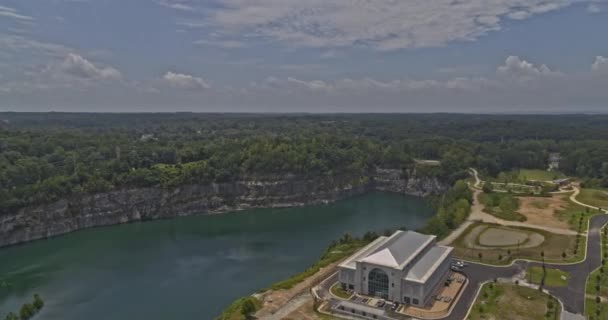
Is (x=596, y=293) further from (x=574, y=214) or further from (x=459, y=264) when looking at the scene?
(x=574, y=214)

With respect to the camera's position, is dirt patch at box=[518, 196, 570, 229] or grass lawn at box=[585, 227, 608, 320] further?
dirt patch at box=[518, 196, 570, 229]

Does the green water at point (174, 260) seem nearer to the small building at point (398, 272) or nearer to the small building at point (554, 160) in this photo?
the small building at point (398, 272)

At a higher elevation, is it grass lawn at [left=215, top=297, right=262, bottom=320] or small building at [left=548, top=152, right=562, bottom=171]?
small building at [left=548, top=152, right=562, bottom=171]

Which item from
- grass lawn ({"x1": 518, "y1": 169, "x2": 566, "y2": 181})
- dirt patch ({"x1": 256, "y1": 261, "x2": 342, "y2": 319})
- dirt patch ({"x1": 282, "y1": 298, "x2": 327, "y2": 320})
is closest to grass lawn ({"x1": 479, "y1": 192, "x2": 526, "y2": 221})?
grass lawn ({"x1": 518, "y1": 169, "x2": 566, "y2": 181})

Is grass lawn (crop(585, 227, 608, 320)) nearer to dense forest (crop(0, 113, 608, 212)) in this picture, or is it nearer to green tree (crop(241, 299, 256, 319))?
green tree (crop(241, 299, 256, 319))

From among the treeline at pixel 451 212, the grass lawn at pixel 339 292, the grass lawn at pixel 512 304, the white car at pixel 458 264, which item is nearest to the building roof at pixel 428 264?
the white car at pixel 458 264

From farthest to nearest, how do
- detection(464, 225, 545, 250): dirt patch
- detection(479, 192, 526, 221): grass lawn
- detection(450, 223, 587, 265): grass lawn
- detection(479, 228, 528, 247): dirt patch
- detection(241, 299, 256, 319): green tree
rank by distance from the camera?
detection(479, 192, 526, 221): grass lawn → detection(479, 228, 528, 247): dirt patch → detection(464, 225, 545, 250): dirt patch → detection(450, 223, 587, 265): grass lawn → detection(241, 299, 256, 319): green tree
